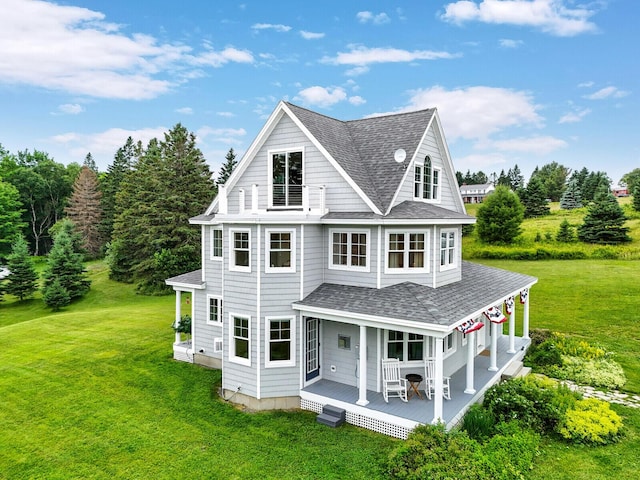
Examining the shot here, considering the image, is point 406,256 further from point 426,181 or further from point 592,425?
point 592,425

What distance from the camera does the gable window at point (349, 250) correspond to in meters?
12.3

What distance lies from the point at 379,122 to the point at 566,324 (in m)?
14.5

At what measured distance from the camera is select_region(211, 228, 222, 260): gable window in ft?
49.4

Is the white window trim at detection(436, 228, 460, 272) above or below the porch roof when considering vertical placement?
above

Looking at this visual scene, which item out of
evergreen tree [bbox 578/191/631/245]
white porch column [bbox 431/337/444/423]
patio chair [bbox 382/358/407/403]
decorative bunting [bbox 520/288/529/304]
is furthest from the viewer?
evergreen tree [bbox 578/191/631/245]

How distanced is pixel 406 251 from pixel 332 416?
17.7 ft

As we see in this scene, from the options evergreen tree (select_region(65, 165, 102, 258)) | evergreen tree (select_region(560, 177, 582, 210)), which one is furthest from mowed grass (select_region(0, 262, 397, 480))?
evergreen tree (select_region(560, 177, 582, 210))

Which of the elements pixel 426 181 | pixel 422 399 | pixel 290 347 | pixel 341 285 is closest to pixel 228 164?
pixel 426 181

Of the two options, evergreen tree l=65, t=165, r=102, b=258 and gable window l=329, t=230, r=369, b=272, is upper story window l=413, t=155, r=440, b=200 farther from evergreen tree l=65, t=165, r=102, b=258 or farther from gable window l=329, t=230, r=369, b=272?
evergreen tree l=65, t=165, r=102, b=258

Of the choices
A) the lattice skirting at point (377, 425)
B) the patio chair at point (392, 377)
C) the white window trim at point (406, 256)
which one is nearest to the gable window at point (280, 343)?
the lattice skirting at point (377, 425)

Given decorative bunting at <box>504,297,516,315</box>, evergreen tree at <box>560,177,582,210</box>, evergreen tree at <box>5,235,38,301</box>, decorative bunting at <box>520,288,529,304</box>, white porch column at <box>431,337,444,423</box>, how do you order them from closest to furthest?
1. white porch column at <box>431,337,444,423</box>
2. decorative bunting at <box>504,297,516,315</box>
3. decorative bunting at <box>520,288,529,304</box>
4. evergreen tree at <box>5,235,38,301</box>
5. evergreen tree at <box>560,177,582,210</box>

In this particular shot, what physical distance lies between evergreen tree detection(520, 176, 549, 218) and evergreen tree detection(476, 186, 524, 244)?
1447cm

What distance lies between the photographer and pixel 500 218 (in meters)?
38.9

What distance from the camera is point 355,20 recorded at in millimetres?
19078
